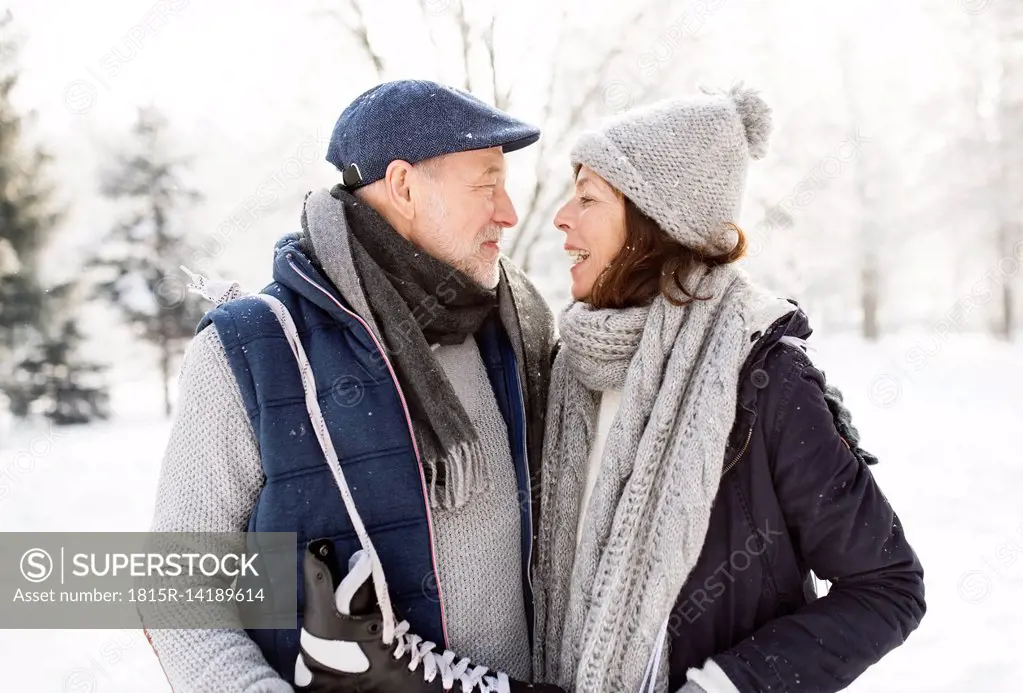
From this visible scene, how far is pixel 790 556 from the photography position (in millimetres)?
1684

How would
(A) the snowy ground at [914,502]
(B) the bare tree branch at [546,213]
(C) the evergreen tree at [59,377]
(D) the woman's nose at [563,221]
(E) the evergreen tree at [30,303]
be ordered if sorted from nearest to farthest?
(D) the woman's nose at [563,221] → (A) the snowy ground at [914,502] → (B) the bare tree branch at [546,213] → (E) the evergreen tree at [30,303] → (C) the evergreen tree at [59,377]

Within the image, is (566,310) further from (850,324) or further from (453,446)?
(850,324)

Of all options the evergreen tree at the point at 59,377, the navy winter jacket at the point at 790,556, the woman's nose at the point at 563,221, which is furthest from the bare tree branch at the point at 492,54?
the evergreen tree at the point at 59,377

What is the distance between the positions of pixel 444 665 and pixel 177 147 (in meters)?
15.0

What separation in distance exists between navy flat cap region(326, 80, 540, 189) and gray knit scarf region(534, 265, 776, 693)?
1.64 ft

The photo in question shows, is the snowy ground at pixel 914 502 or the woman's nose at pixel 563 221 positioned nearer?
the woman's nose at pixel 563 221

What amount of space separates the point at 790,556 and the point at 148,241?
590 inches

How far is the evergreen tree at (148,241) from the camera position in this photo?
47.0 ft

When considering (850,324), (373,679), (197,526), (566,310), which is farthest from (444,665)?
(850,324)

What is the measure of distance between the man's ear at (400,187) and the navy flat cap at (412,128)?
0.06ft

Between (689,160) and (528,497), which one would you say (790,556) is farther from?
(689,160)

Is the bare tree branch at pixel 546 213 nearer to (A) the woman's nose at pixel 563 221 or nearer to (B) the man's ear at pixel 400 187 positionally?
(A) the woman's nose at pixel 563 221

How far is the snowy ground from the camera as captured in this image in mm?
4477

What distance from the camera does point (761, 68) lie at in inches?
480
